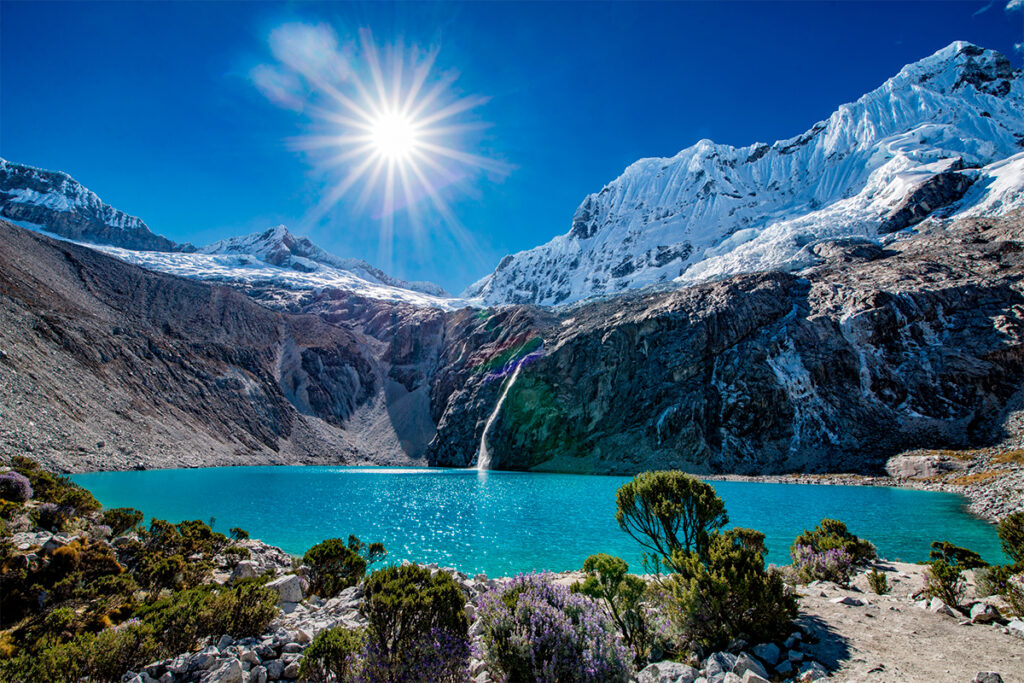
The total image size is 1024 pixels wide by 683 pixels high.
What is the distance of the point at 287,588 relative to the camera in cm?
1245

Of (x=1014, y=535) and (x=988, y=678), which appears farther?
(x=1014, y=535)

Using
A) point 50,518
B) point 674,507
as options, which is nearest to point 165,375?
point 50,518

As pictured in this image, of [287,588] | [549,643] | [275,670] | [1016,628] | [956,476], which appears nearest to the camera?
[549,643]

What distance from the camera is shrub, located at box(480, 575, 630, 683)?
20.8ft

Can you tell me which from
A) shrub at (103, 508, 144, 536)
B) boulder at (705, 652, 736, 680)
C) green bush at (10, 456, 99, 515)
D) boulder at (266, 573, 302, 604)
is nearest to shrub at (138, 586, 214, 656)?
boulder at (266, 573, 302, 604)

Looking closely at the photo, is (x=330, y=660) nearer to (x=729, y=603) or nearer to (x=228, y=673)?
(x=228, y=673)

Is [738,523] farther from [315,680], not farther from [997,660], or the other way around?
[315,680]

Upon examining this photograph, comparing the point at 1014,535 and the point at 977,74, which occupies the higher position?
the point at 977,74

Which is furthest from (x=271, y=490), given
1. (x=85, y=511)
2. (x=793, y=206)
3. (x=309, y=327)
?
(x=793, y=206)

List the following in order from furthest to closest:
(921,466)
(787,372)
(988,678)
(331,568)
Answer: (787,372) < (921,466) < (331,568) < (988,678)

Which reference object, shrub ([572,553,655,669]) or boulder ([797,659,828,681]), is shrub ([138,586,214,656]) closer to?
shrub ([572,553,655,669])

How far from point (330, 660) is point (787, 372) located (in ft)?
283

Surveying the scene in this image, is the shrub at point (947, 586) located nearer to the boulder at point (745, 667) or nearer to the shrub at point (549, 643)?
the boulder at point (745, 667)

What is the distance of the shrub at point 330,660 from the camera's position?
7109mm
